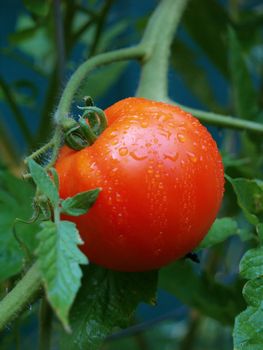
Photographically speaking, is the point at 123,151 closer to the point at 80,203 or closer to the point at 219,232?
the point at 80,203

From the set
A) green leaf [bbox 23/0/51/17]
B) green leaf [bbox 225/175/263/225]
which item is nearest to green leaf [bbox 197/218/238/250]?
green leaf [bbox 225/175/263/225]

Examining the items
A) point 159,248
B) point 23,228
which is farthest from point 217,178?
point 23,228

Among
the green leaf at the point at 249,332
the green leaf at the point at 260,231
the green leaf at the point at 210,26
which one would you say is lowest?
the green leaf at the point at 210,26

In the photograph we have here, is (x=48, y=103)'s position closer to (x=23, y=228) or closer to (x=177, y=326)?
(x=23, y=228)

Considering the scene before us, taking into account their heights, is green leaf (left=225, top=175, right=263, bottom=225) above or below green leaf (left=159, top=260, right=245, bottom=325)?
above

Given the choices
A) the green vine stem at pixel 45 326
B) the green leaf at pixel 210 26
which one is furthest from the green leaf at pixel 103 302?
the green leaf at pixel 210 26

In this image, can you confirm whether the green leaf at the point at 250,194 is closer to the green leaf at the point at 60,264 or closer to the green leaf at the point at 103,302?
the green leaf at the point at 103,302

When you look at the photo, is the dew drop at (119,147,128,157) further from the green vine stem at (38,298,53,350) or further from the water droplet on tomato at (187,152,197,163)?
the green vine stem at (38,298,53,350)

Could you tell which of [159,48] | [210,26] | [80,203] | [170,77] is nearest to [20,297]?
[80,203]
